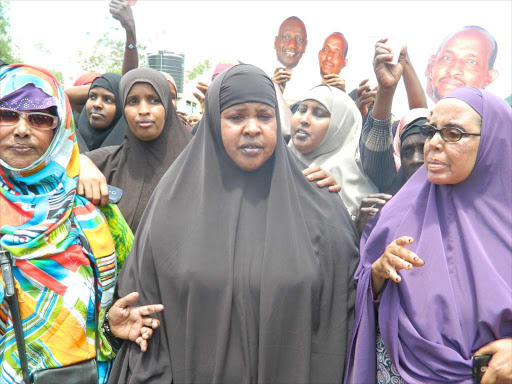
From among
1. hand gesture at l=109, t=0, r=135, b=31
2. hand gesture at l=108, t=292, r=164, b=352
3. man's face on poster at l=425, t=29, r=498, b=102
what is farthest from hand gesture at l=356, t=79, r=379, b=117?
hand gesture at l=108, t=292, r=164, b=352

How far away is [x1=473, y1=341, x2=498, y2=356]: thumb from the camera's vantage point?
5.95 feet

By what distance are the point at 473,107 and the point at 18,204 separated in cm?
184

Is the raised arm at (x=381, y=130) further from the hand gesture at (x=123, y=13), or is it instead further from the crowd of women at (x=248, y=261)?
the hand gesture at (x=123, y=13)

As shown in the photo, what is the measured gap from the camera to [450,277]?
77.7 inches

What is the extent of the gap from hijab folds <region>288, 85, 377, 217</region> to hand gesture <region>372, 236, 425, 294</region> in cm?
130

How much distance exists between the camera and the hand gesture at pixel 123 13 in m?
4.69

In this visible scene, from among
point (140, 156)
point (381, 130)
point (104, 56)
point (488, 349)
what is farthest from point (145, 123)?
Answer: point (104, 56)

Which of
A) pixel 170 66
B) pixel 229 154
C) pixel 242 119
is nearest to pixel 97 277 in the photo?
pixel 229 154

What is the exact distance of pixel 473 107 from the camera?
2.03 meters

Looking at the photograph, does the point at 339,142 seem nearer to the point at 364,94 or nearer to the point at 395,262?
the point at 364,94

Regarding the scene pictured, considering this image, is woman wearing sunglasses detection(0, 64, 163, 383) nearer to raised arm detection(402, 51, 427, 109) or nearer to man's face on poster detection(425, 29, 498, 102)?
raised arm detection(402, 51, 427, 109)

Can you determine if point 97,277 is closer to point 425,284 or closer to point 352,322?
point 352,322

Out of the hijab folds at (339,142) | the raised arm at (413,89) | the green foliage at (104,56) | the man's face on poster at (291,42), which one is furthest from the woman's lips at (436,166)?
the green foliage at (104,56)

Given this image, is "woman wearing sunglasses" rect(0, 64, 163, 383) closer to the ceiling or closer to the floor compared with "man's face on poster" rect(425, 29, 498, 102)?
closer to the floor
